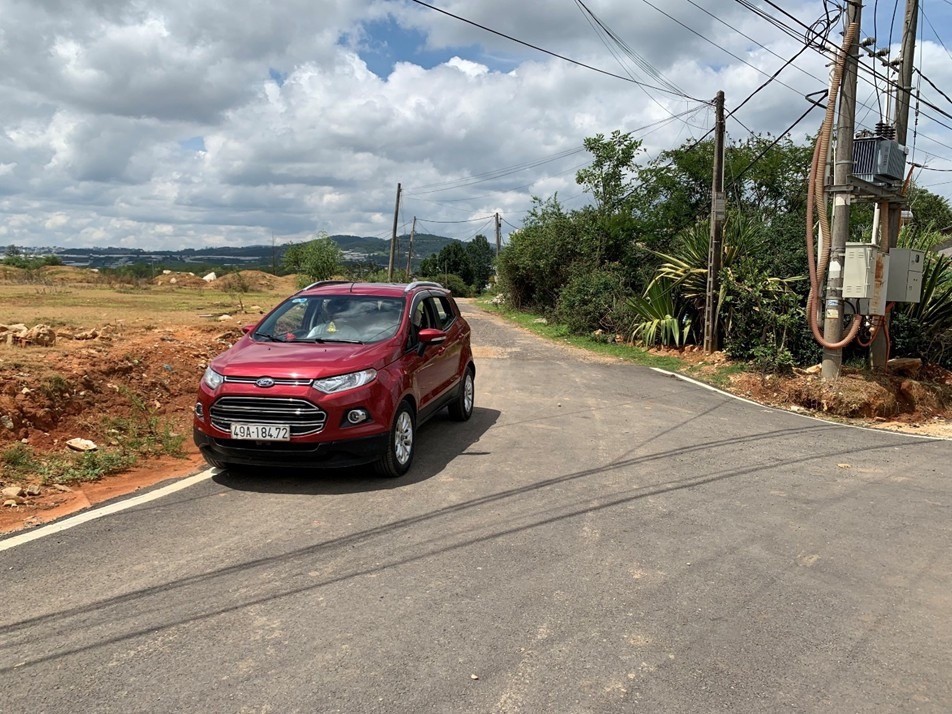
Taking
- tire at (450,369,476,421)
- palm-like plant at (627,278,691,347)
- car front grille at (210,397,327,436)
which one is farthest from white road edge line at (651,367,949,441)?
car front grille at (210,397,327,436)

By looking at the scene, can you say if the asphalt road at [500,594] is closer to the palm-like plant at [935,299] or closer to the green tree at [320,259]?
the palm-like plant at [935,299]

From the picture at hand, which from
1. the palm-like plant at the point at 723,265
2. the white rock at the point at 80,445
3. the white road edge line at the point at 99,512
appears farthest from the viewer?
the palm-like plant at the point at 723,265

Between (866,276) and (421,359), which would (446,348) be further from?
(866,276)

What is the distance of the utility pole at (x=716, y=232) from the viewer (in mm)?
15039

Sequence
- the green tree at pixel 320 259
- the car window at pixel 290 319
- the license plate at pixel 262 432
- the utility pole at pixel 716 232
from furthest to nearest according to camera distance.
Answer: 1. the green tree at pixel 320 259
2. the utility pole at pixel 716 232
3. the car window at pixel 290 319
4. the license plate at pixel 262 432

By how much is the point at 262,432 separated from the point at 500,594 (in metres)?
2.66

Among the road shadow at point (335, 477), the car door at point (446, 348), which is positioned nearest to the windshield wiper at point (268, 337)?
the road shadow at point (335, 477)

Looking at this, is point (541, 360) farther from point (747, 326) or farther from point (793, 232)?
point (793, 232)

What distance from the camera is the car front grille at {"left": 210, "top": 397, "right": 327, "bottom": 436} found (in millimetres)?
5723

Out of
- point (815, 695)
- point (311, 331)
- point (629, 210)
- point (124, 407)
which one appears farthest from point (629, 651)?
point (629, 210)

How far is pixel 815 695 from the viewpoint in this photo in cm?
307

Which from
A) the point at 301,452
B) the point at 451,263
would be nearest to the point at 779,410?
the point at 301,452

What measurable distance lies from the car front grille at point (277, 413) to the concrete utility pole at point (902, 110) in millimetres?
9367

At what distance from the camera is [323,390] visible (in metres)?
5.80
